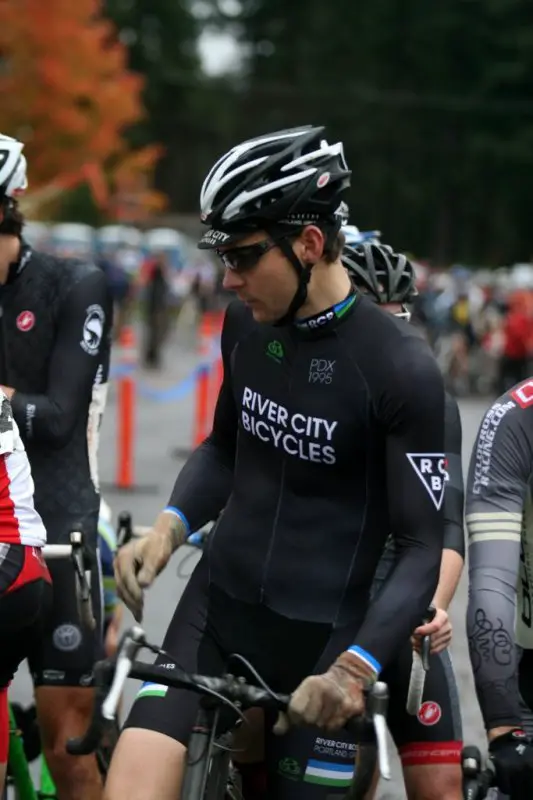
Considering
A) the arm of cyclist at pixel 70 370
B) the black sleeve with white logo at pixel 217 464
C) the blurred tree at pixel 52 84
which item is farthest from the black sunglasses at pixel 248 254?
the blurred tree at pixel 52 84

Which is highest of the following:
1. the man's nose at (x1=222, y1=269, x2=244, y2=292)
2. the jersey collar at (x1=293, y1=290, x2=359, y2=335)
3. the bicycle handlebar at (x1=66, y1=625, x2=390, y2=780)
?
the man's nose at (x1=222, y1=269, x2=244, y2=292)

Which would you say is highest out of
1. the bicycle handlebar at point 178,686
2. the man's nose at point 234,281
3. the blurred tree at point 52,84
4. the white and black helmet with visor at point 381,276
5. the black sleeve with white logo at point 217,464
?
the blurred tree at point 52,84

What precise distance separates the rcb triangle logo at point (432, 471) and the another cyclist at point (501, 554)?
151 millimetres

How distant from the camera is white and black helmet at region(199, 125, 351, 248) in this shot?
3754 mm

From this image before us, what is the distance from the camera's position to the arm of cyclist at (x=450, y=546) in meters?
3.78

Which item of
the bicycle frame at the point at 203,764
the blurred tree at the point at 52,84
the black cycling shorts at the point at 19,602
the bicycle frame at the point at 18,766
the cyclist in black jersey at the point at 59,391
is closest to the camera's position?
the bicycle frame at the point at 203,764

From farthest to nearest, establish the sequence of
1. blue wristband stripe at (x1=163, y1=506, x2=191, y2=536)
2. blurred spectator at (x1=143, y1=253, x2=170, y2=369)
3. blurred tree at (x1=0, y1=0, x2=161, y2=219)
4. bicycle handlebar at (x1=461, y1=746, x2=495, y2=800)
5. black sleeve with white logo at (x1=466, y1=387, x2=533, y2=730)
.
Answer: blurred tree at (x1=0, y1=0, x2=161, y2=219), blurred spectator at (x1=143, y1=253, x2=170, y2=369), blue wristband stripe at (x1=163, y1=506, x2=191, y2=536), black sleeve with white logo at (x1=466, y1=387, x2=533, y2=730), bicycle handlebar at (x1=461, y1=746, x2=495, y2=800)

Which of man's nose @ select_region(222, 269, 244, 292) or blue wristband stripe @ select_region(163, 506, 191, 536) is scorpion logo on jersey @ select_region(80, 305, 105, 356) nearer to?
blue wristband stripe @ select_region(163, 506, 191, 536)

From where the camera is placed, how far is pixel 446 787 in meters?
4.38

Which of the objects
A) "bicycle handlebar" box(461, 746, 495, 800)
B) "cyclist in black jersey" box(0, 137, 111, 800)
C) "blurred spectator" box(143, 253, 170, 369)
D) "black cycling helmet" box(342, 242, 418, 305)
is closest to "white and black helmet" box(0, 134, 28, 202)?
"cyclist in black jersey" box(0, 137, 111, 800)

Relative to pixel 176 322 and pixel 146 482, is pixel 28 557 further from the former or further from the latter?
pixel 176 322

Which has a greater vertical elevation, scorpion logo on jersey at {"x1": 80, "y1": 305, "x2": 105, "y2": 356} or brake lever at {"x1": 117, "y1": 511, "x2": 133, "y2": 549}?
scorpion logo on jersey at {"x1": 80, "y1": 305, "x2": 105, "y2": 356}

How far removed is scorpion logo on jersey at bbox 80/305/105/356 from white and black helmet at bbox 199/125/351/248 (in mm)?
1395

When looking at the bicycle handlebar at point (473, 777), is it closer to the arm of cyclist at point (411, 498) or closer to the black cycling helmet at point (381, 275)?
the arm of cyclist at point (411, 498)
